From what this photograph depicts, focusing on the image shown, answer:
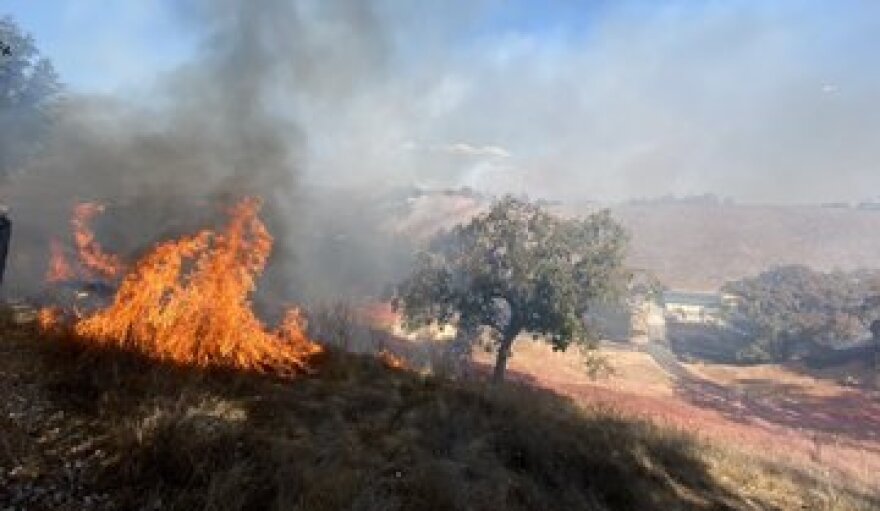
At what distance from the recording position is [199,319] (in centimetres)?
1038

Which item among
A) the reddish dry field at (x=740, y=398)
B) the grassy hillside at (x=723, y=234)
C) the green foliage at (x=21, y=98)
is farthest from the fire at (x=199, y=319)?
the grassy hillside at (x=723, y=234)

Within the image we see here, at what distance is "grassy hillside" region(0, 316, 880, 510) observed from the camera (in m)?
6.97

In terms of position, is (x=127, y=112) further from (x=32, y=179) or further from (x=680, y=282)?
(x=680, y=282)

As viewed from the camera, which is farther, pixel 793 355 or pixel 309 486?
pixel 793 355

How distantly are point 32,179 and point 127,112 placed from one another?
44.7ft

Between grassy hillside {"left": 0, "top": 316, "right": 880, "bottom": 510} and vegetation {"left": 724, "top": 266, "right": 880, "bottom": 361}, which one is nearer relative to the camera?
grassy hillside {"left": 0, "top": 316, "right": 880, "bottom": 510}

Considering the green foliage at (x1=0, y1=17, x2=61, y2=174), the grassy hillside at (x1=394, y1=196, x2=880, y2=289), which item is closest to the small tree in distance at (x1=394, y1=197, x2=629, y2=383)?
the green foliage at (x1=0, y1=17, x2=61, y2=174)

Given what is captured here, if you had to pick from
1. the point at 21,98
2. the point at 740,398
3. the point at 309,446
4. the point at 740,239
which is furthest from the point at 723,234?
the point at 309,446

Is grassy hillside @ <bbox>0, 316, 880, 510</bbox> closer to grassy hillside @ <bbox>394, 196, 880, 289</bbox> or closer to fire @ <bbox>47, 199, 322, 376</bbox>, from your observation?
fire @ <bbox>47, 199, 322, 376</bbox>

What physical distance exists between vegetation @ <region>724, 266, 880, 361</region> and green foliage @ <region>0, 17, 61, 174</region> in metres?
57.8

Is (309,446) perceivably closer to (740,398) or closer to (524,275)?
(524,275)

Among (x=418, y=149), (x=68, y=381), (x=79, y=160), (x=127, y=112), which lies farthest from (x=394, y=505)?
(x=418, y=149)

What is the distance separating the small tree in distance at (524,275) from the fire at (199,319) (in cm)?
1967

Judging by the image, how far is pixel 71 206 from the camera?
44.9 metres
